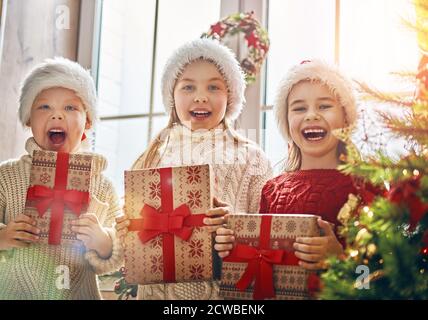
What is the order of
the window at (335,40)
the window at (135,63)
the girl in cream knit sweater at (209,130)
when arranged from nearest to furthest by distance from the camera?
the girl in cream knit sweater at (209,130) < the window at (335,40) < the window at (135,63)

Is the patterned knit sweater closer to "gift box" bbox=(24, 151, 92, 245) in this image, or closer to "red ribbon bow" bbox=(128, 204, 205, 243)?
"gift box" bbox=(24, 151, 92, 245)

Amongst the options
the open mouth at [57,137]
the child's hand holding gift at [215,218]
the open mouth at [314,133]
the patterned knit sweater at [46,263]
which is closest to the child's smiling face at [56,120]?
the open mouth at [57,137]

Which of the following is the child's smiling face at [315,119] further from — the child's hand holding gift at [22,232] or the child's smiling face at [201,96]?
the child's hand holding gift at [22,232]

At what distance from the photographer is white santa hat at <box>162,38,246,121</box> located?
159 centimetres

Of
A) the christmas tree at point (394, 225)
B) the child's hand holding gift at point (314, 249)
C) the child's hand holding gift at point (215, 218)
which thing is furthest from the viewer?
the child's hand holding gift at point (215, 218)

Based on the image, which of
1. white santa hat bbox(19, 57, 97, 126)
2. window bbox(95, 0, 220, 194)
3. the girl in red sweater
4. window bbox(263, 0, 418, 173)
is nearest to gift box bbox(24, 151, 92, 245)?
white santa hat bbox(19, 57, 97, 126)

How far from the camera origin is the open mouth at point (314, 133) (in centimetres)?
142

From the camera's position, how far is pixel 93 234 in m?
1.45

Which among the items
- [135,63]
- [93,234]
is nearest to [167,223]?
[93,234]

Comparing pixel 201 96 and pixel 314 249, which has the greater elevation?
pixel 201 96

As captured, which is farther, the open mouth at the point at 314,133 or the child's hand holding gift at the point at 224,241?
the open mouth at the point at 314,133

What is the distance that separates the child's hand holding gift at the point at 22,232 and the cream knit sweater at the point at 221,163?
311 millimetres

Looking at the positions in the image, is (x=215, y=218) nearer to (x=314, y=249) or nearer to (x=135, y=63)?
(x=314, y=249)

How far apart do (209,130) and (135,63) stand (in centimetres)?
80
